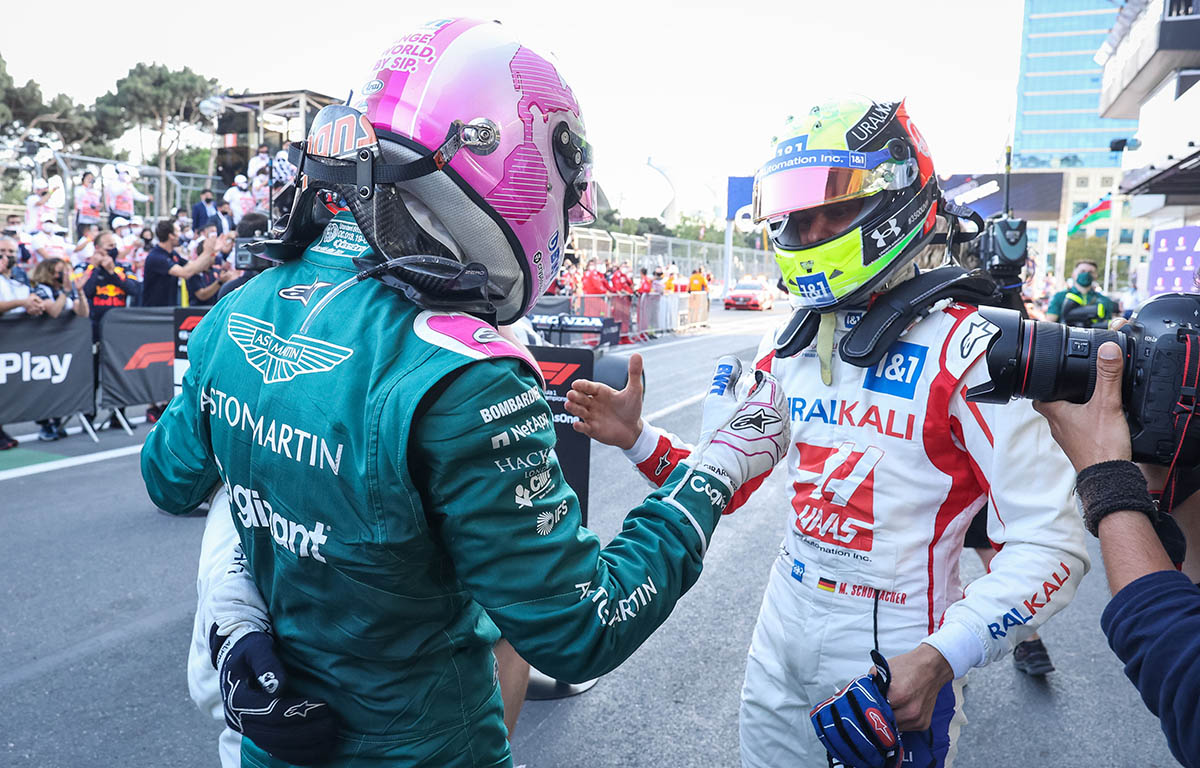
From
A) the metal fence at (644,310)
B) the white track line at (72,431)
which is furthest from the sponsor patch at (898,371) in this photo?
the metal fence at (644,310)

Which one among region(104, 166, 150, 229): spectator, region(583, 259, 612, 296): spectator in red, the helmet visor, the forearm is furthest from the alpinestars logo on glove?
region(104, 166, 150, 229): spectator

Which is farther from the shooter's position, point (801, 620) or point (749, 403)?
point (801, 620)

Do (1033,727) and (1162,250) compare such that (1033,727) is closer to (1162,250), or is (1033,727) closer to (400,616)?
(400,616)

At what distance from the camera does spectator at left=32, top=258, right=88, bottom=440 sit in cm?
788

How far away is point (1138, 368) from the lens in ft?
4.37

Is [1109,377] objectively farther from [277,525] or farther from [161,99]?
[161,99]

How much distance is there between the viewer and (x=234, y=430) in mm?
1283

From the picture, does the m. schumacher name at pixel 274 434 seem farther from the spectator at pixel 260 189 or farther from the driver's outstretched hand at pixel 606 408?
the spectator at pixel 260 189

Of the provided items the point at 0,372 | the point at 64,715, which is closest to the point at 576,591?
the point at 64,715

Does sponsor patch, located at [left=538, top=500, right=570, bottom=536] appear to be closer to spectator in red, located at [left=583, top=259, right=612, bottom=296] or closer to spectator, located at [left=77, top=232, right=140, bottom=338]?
spectator, located at [left=77, top=232, right=140, bottom=338]

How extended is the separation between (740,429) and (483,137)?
680 millimetres

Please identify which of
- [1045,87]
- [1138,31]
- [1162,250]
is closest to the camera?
[1162,250]

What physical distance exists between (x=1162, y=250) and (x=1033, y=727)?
36.9ft

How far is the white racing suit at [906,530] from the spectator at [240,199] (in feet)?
49.9
